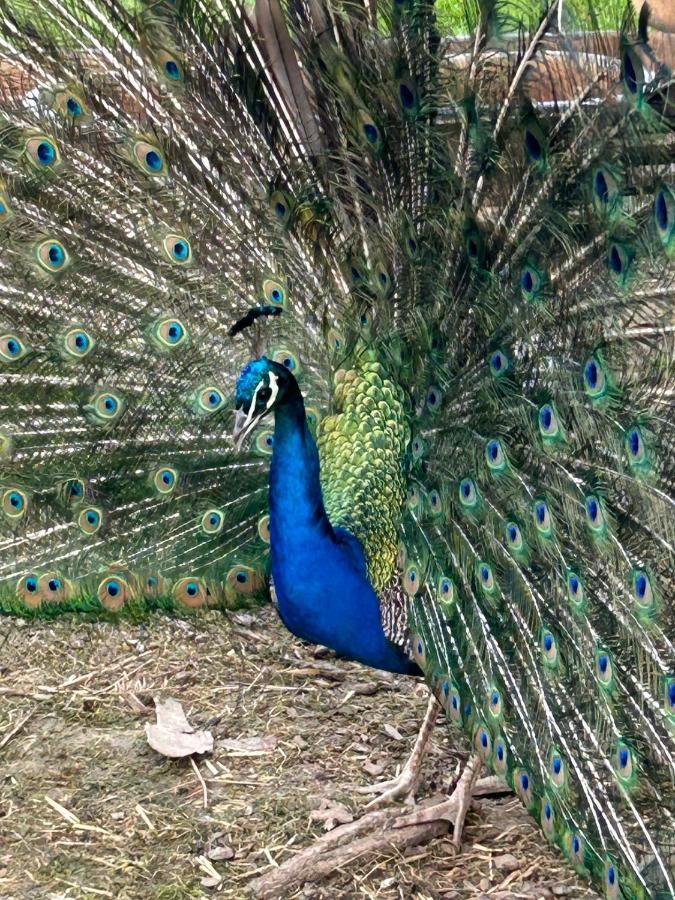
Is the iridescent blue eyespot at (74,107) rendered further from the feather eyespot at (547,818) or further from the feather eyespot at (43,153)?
the feather eyespot at (547,818)

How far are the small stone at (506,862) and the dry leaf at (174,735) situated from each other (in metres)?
0.83

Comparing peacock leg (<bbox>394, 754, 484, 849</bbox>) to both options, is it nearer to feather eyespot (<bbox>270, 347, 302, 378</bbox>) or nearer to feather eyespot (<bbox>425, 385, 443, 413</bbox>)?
feather eyespot (<bbox>425, 385, 443, 413</bbox>)

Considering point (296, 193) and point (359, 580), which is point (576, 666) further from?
point (296, 193)

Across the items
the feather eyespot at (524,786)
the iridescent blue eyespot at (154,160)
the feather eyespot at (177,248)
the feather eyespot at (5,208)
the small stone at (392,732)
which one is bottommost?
the small stone at (392,732)

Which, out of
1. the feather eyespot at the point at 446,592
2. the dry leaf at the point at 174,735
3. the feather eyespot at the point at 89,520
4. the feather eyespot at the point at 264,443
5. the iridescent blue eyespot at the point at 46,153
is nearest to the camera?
the feather eyespot at the point at 446,592

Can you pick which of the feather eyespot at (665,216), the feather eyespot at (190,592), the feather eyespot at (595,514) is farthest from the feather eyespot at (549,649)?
the feather eyespot at (190,592)

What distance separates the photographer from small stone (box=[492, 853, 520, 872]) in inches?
91.5

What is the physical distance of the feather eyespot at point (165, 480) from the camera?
2.49 m

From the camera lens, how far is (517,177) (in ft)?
6.24

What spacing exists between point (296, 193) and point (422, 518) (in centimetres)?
81

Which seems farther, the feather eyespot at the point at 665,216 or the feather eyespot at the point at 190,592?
the feather eyespot at the point at 190,592

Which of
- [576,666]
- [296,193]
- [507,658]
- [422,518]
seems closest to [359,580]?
[422,518]

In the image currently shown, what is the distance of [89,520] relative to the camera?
248 cm

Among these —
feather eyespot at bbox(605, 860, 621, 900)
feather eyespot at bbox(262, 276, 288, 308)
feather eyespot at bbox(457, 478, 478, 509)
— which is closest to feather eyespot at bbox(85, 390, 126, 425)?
feather eyespot at bbox(262, 276, 288, 308)
